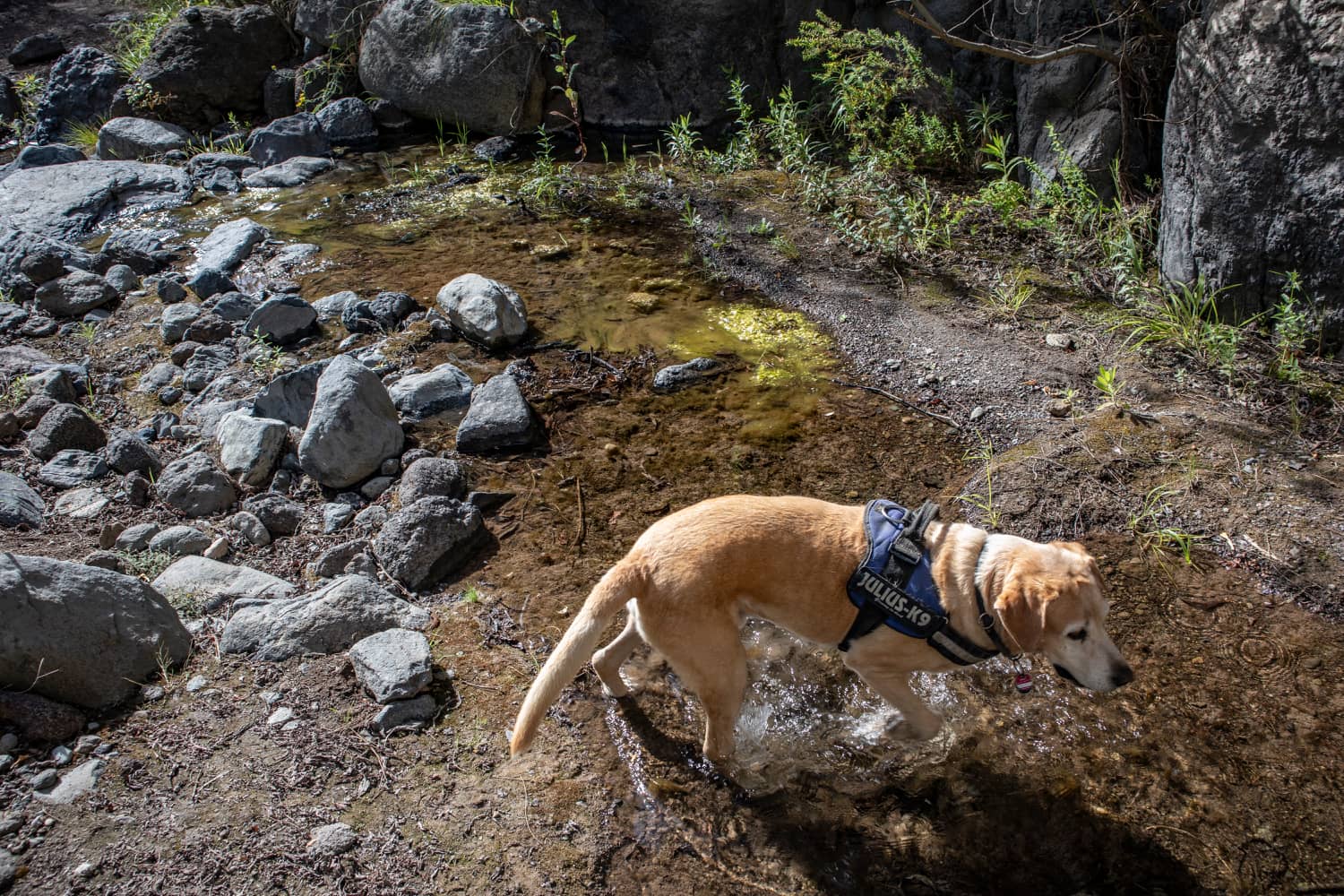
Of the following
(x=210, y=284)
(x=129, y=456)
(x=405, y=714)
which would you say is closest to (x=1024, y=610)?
(x=405, y=714)

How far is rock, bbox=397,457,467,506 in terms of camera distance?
192 inches

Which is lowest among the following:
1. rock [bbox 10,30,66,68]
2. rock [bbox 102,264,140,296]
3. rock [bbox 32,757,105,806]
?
rock [bbox 32,757,105,806]

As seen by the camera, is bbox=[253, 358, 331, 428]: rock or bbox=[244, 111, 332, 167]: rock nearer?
bbox=[253, 358, 331, 428]: rock

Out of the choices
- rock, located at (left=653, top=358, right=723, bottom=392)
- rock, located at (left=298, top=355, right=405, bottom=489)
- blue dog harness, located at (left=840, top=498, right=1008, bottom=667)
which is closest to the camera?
blue dog harness, located at (left=840, top=498, right=1008, bottom=667)

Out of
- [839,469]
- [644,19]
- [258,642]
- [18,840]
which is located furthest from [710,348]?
[644,19]

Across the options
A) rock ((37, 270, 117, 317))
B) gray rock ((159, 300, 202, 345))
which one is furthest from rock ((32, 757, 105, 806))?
rock ((37, 270, 117, 317))

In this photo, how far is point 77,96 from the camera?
39.1 feet

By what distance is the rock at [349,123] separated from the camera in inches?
445

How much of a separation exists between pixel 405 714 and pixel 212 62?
11.6 m

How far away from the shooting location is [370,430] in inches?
204

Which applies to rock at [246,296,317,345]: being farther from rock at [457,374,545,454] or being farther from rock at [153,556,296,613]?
rock at [153,556,296,613]

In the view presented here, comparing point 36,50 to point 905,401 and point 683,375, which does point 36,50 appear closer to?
point 683,375

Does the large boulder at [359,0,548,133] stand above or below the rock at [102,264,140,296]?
above

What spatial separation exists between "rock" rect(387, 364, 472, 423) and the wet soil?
1.05 ft
